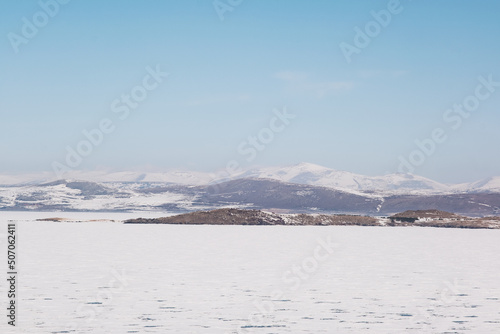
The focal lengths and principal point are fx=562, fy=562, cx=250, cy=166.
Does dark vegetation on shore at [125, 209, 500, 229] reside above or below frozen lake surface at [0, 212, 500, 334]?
above

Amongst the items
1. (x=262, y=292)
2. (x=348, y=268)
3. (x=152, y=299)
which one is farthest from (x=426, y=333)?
(x=348, y=268)

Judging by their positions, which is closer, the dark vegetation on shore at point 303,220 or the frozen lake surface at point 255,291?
the frozen lake surface at point 255,291

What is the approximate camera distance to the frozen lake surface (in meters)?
15.9

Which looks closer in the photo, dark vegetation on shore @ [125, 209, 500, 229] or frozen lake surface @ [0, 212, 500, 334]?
frozen lake surface @ [0, 212, 500, 334]

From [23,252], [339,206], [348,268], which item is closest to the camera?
[348,268]

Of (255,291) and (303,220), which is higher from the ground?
(303,220)

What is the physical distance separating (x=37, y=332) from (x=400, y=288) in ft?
45.4

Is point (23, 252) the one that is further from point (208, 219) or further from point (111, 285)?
point (208, 219)

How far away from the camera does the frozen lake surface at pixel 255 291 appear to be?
15898mm

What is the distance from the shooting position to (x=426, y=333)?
14953mm

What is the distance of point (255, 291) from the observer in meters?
21.2

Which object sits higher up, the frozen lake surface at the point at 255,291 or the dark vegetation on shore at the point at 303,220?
the dark vegetation on shore at the point at 303,220

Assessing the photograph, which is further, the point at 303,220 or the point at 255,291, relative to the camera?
the point at 303,220

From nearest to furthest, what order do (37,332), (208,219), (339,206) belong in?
(37,332) < (208,219) < (339,206)
